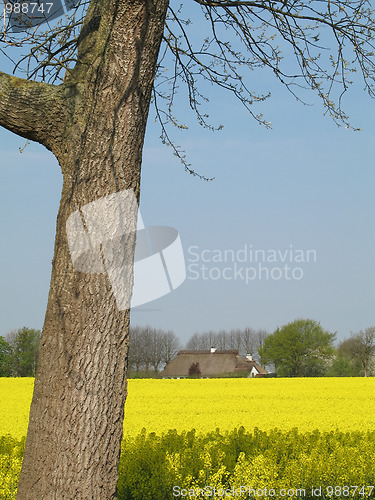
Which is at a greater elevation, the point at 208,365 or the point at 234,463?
the point at 208,365

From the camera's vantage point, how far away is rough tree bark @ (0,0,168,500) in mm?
3133

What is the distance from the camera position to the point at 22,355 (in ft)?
143

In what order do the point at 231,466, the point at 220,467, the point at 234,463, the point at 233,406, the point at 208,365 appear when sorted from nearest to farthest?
1. the point at 220,467
2. the point at 231,466
3. the point at 234,463
4. the point at 233,406
5. the point at 208,365

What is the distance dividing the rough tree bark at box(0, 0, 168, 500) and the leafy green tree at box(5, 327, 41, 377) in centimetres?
4123

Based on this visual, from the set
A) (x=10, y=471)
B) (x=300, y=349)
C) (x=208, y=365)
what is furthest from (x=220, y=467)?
(x=300, y=349)

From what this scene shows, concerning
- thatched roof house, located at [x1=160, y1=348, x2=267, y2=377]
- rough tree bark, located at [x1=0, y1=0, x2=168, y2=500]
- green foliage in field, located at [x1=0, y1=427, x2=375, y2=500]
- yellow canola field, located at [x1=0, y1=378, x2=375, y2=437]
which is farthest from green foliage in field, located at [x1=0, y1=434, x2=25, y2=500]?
thatched roof house, located at [x1=160, y1=348, x2=267, y2=377]

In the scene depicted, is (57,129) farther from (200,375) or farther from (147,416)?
(200,375)

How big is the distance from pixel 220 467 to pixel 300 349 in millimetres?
47030

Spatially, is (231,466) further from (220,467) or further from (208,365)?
(208,365)

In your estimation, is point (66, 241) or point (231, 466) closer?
point (66, 241)

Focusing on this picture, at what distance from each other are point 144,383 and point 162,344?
28.4 meters

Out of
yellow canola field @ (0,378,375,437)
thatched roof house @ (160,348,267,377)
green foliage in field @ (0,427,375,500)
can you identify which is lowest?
yellow canola field @ (0,378,375,437)

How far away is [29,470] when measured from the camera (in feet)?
10.5

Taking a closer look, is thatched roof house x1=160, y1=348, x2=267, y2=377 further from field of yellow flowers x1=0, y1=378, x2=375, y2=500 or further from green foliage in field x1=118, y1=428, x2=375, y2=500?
green foliage in field x1=118, y1=428, x2=375, y2=500
